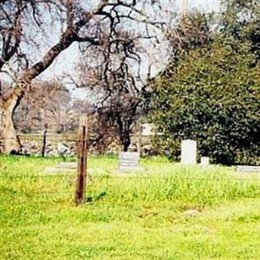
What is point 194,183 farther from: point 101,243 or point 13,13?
point 13,13

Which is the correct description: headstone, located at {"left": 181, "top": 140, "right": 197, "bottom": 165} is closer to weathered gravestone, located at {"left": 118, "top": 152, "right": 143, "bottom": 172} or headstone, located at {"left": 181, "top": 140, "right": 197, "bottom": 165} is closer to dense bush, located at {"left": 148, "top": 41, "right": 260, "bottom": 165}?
dense bush, located at {"left": 148, "top": 41, "right": 260, "bottom": 165}

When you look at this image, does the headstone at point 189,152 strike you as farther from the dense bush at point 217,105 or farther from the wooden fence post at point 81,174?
the wooden fence post at point 81,174

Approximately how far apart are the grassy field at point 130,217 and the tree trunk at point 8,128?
9.03m

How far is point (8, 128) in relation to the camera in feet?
72.2

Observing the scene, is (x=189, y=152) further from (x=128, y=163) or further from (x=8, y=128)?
(x=8, y=128)

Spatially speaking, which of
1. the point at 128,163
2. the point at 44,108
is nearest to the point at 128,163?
the point at 128,163

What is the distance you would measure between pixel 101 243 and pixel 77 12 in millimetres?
15226

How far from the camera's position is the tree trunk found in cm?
2159

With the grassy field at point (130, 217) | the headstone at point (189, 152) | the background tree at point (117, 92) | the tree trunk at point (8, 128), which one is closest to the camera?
the grassy field at point (130, 217)

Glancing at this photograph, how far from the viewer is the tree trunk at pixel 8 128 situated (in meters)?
21.6

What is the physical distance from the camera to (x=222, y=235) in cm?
720

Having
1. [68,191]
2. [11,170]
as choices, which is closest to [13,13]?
[11,170]

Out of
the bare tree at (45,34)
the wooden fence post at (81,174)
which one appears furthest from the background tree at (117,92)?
the wooden fence post at (81,174)

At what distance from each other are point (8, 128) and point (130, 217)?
1431cm
